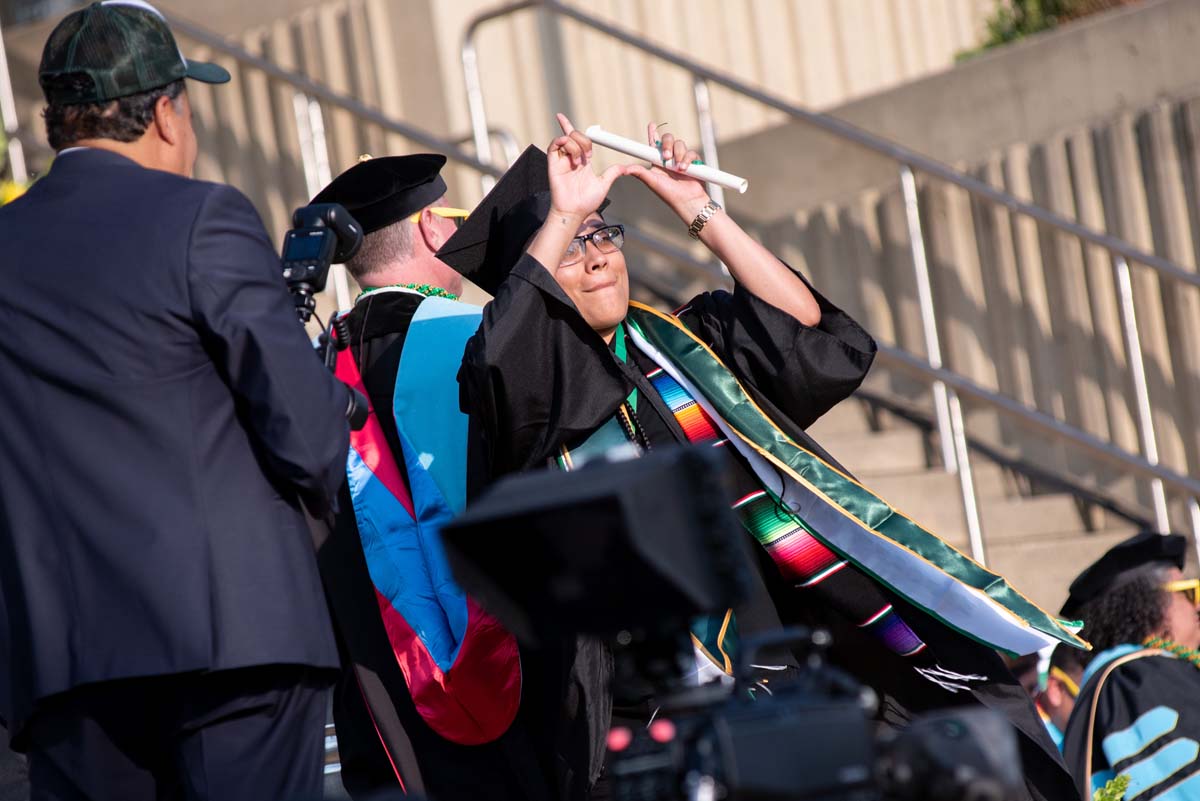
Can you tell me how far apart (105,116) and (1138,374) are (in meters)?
4.54

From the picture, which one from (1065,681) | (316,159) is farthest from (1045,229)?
(316,159)

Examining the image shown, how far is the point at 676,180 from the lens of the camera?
3.51 m

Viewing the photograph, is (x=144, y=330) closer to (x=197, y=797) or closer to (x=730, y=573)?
(x=197, y=797)

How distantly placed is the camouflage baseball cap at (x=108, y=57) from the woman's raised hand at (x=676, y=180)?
1.09 meters

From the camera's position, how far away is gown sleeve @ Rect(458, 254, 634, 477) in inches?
124

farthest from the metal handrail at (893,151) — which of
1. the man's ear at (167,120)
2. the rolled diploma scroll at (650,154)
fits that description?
the man's ear at (167,120)

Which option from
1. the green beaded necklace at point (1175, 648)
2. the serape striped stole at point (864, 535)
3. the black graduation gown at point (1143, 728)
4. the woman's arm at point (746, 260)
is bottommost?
the black graduation gown at point (1143, 728)

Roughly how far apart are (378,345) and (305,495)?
108 centimetres

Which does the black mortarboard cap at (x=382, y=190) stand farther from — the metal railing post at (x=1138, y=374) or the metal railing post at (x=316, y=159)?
the metal railing post at (x=1138, y=374)

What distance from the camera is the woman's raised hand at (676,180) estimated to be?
3.43 metres

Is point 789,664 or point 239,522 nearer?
point 239,522

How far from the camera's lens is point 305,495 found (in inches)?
102

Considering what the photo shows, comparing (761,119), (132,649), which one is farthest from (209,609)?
(761,119)

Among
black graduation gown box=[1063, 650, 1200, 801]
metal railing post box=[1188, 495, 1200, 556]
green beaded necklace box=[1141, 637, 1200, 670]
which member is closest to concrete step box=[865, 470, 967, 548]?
metal railing post box=[1188, 495, 1200, 556]
